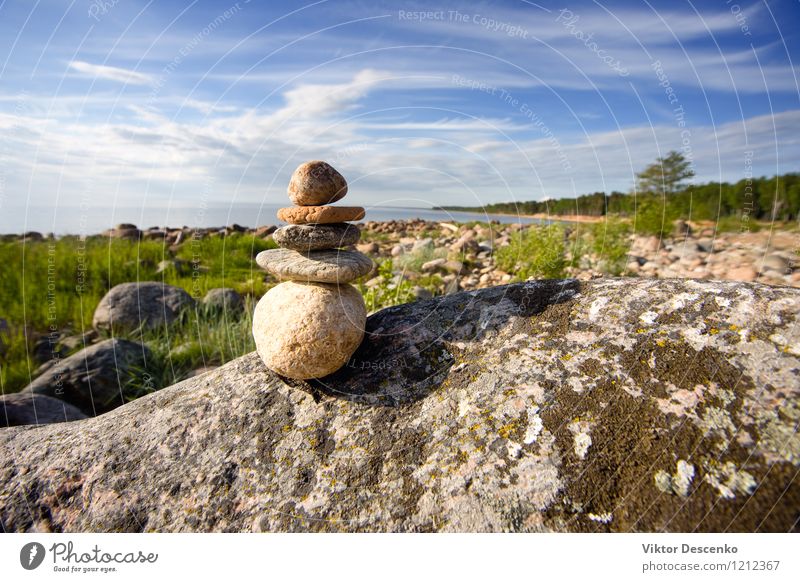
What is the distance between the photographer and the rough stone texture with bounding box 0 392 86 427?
575 centimetres

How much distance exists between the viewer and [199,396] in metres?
4.02

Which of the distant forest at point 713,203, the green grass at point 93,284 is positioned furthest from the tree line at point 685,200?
the green grass at point 93,284

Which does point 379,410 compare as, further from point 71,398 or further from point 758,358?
point 71,398

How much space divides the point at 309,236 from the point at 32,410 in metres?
4.98

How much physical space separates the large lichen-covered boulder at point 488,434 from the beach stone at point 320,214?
1151 millimetres

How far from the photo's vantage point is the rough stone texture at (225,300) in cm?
1046

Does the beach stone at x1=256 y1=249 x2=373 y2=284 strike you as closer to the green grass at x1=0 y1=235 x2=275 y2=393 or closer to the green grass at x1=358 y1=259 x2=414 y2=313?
the green grass at x1=358 y1=259 x2=414 y2=313

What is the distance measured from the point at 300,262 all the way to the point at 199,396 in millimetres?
1559

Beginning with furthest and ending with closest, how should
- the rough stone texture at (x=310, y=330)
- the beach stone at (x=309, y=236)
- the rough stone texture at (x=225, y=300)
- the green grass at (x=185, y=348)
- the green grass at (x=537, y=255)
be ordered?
the rough stone texture at (x=225, y=300)
the green grass at (x=537, y=255)
the green grass at (x=185, y=348)
the beach stone at (x=309, y=236)
the rough stone texture at (x=310, y=330)

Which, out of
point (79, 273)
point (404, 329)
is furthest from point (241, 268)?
point (404, 329)

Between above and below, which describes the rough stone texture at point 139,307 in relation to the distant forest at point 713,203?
below

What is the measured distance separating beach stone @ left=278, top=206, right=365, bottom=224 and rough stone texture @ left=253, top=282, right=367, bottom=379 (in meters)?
0.61

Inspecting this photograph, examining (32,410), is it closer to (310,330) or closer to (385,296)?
(310,330)

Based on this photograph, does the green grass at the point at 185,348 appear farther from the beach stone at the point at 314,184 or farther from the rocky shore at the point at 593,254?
the beach stone at the point at 314,184
